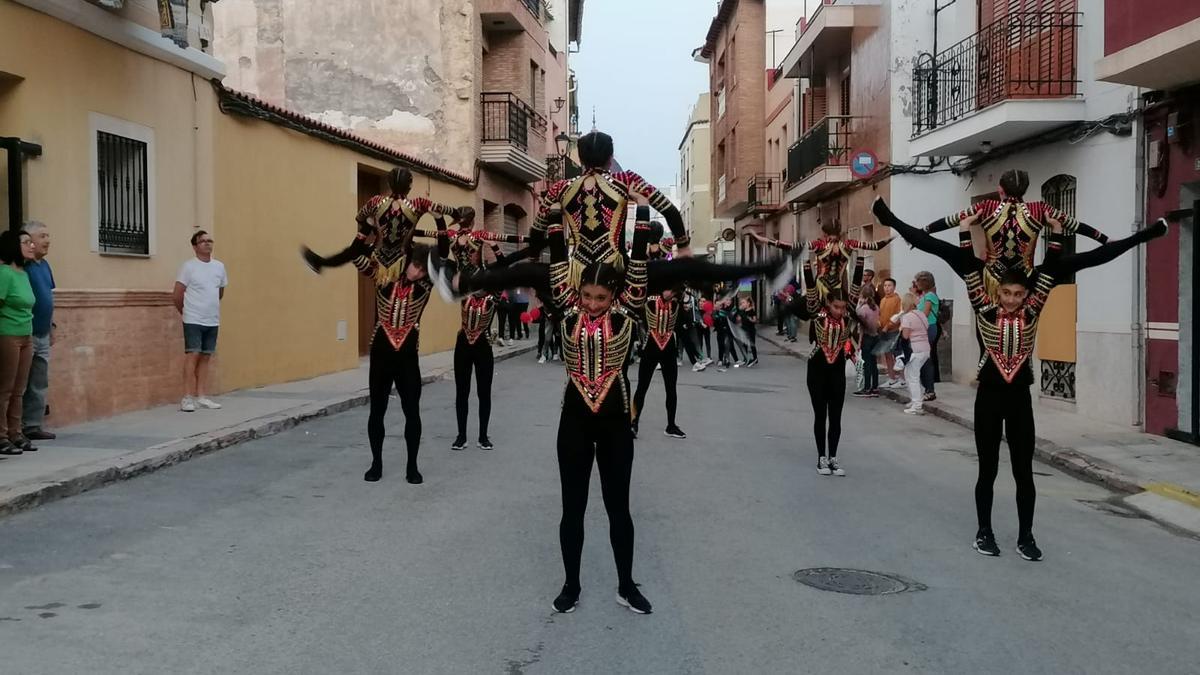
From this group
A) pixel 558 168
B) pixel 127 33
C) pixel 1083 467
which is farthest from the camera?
pixel 558 168

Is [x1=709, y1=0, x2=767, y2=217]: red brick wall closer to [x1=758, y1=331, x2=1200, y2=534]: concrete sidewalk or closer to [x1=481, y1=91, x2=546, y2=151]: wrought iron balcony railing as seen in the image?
[x1=481, y1=91, x2=546, y2=151]: wrought iron balcony railing

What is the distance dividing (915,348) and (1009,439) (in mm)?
7649

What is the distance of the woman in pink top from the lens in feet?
45.2

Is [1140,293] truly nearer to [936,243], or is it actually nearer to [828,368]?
[828,368]

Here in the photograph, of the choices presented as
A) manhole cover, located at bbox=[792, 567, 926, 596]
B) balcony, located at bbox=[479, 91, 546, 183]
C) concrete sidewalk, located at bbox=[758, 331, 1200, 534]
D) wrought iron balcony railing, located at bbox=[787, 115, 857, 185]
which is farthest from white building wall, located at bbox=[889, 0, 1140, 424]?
balcony, located at bbox=[479, 91, 546, 183]

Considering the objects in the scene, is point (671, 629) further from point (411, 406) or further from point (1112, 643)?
point (411, 406)

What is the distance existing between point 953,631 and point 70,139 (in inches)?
359

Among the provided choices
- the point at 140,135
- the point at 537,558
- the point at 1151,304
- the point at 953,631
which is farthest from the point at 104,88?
the point at 1151,304

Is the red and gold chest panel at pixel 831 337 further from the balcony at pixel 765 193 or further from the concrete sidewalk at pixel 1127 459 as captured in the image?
the balcony at pixel 765 193

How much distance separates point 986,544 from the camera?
245 inches

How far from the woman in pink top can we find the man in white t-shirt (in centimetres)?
822

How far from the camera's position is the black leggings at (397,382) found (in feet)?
26.4

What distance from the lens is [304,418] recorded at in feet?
37.8

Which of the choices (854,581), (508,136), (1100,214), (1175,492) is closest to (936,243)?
(854,581)
